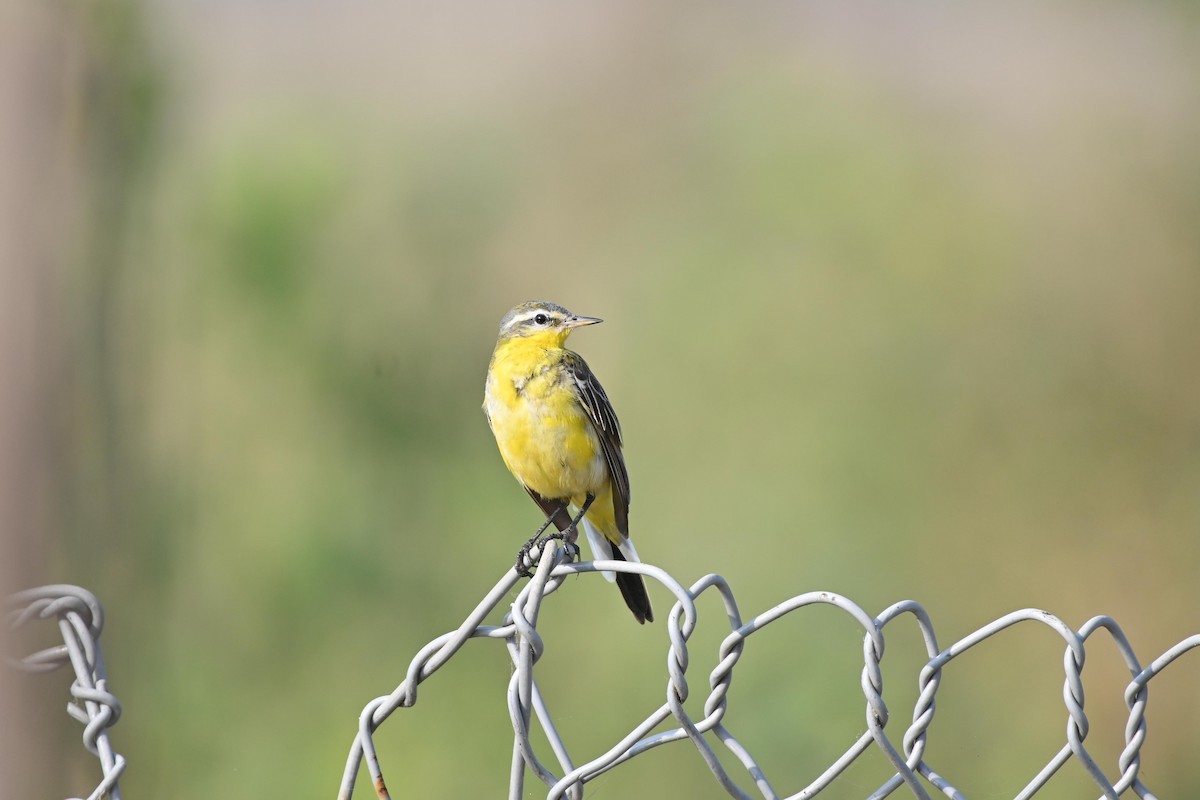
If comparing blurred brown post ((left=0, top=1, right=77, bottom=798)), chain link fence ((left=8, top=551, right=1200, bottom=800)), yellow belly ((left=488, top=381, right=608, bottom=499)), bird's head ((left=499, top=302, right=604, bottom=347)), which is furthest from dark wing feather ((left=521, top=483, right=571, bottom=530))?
chain link fence ((left=8, top=551, right=1200, bottom=800))

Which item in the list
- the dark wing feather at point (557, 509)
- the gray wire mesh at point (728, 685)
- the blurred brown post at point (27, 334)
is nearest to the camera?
the gray wire mesh at point (728, 685)

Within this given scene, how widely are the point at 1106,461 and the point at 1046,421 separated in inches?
16.2

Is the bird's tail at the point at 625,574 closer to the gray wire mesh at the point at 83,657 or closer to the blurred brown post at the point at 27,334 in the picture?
the gray wire mesh at the point at 83,657

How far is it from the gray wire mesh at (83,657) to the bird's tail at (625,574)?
1.07 meters

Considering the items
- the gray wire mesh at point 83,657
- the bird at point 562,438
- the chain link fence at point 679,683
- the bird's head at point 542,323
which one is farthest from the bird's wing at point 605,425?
the gray wire mesh at point 83,657

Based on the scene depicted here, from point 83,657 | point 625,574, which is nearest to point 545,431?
point 625,574

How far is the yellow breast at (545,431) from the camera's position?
9.92ft

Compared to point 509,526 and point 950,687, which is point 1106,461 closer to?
point 950,687

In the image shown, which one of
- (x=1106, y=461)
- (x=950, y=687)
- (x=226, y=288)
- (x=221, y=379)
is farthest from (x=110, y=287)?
(x=1106, y=461)

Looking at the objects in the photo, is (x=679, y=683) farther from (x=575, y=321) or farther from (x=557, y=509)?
(x=575, y=321)

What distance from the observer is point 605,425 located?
3121mm

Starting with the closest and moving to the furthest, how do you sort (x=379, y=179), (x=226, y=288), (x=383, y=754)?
(x=383, y=754) → (x=226, y=288) → (x=379, y=179)

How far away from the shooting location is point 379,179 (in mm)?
9219

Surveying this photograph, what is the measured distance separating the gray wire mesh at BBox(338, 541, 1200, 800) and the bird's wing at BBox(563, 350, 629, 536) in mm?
1462
